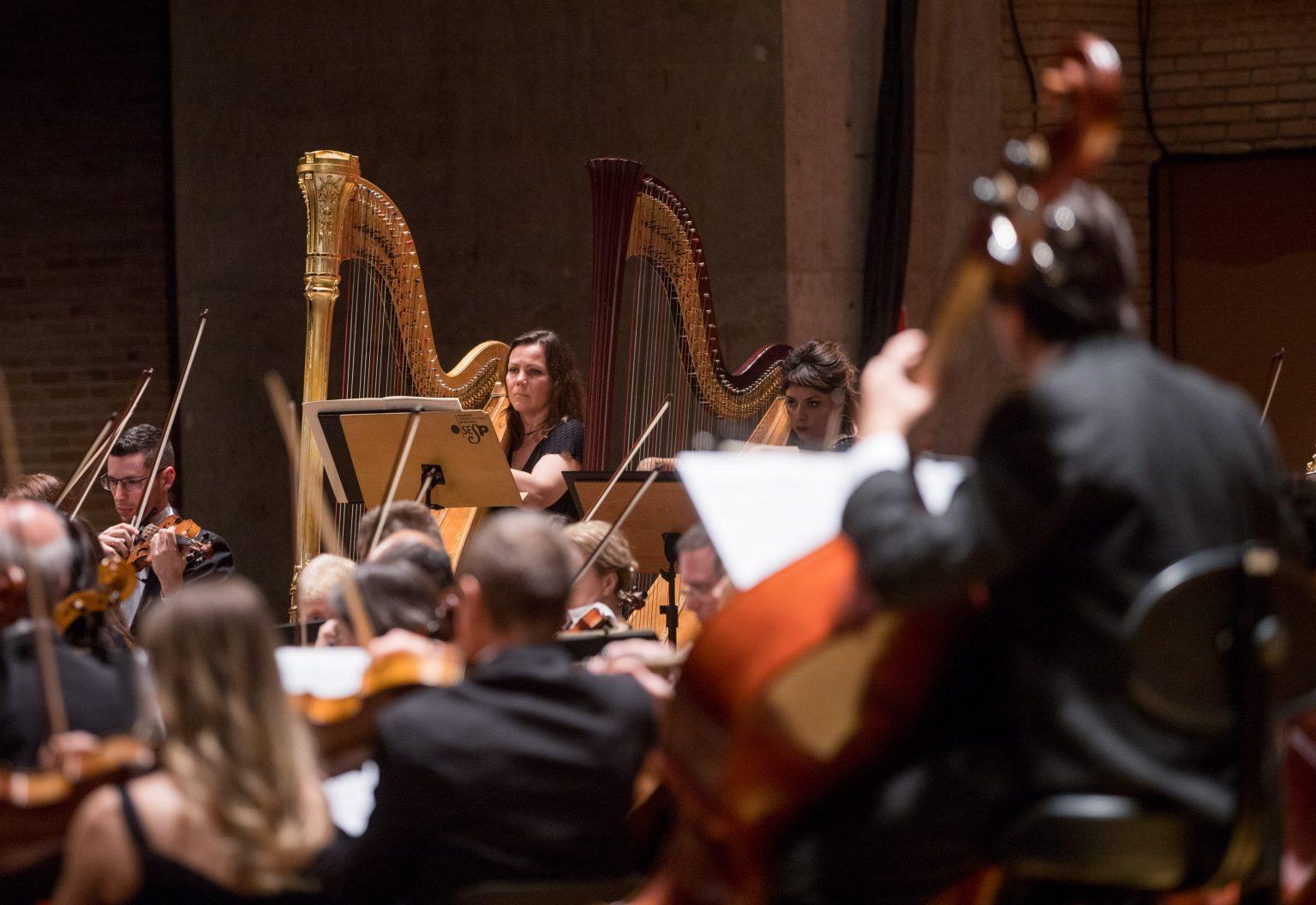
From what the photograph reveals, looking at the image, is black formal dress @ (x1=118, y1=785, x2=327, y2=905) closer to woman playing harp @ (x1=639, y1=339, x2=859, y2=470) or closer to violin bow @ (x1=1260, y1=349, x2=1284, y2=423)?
violin bow @ (x1=1260, y1=349, x2=1284, y2=423)

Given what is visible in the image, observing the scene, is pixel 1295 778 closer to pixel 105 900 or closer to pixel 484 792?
pixel 484 792

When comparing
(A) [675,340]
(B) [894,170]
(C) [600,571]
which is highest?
(B) [894,170]

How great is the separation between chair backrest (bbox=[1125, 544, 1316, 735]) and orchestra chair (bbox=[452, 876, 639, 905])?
858 millimetres

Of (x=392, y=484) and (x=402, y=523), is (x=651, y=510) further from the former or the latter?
(x=392, y=484)

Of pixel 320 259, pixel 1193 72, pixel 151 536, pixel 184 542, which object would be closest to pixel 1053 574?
pixel 320 259

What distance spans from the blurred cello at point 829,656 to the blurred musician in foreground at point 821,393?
9.19 feet

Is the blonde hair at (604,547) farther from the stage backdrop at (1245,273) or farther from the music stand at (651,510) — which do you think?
the stage backdrop at (1245,273)

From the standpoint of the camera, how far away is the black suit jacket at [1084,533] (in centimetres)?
180

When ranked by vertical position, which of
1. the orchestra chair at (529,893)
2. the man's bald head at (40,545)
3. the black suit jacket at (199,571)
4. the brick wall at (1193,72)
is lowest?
the black suit jacket at (199,571)

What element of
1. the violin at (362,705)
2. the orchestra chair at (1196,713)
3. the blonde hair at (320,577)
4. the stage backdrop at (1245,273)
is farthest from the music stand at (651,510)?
the stage backdrop at (1245,273)

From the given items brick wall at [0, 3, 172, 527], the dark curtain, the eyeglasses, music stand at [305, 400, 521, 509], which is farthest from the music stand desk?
brick wall at [0, 3, 172, 527]

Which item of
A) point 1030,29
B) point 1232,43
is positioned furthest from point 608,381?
point 1232,43

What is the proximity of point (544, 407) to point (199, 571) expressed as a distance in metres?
1.24

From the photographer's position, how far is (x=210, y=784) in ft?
6.64
